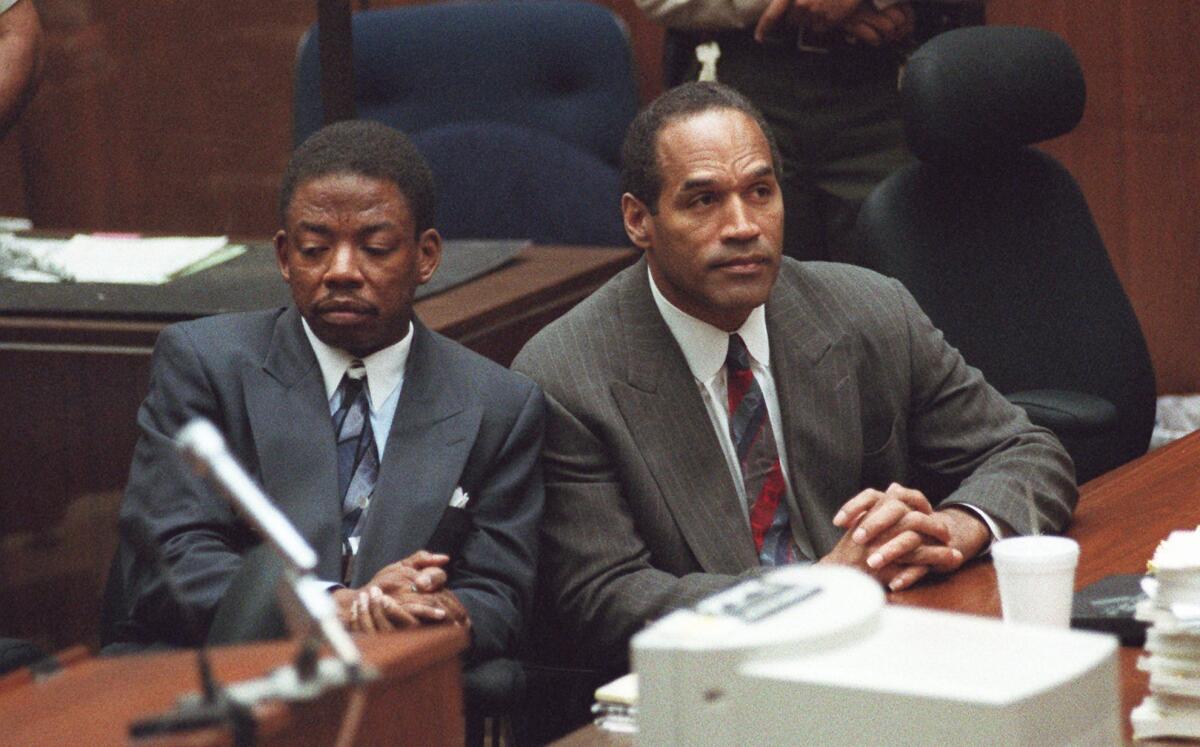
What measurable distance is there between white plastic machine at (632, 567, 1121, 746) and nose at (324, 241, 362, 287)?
103 cm

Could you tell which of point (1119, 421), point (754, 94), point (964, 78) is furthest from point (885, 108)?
point (1119, 421)

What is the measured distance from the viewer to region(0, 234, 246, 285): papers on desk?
11.6 feet

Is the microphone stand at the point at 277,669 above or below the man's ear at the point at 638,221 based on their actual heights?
below

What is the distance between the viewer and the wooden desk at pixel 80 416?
3.27 meters

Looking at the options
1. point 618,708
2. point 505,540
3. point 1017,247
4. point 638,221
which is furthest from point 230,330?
point 1017,247

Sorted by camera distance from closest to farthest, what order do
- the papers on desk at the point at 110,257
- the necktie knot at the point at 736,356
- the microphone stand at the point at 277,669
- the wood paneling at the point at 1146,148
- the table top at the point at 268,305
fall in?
the microphone stand at the point at 277,669, the necktie knot at the point at 736,356, the table top at the point at 268,305, the papers on desk at the point at 110,257, the wood paneling at the point at 1146,148

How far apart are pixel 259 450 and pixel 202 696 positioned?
1140mm

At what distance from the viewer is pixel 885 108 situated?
373 centimetres

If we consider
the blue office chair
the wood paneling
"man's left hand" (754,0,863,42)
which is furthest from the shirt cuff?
the wood paneling

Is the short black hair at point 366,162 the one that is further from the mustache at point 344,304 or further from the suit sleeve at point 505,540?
the suit sleeve at point 505,540

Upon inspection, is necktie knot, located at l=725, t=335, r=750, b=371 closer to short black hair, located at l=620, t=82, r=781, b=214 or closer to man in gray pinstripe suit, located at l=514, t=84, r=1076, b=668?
man in gray pinstripe suit, located at l=514, t=84, r=1076, b=668

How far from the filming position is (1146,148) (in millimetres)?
4547

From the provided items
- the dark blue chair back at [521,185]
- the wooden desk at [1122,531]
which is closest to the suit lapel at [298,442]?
the wooden desk at [1122,531]

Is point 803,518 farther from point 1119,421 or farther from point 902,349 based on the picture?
point 1119,421
